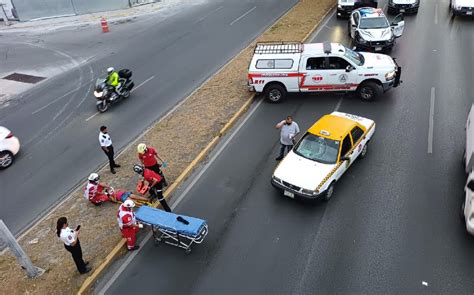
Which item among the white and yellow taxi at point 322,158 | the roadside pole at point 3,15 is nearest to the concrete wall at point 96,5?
the roadside pole at point 3,15

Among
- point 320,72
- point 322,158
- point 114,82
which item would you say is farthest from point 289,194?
point 114,82

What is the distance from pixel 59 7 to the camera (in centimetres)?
3397

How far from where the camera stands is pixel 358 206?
1023 centimetres

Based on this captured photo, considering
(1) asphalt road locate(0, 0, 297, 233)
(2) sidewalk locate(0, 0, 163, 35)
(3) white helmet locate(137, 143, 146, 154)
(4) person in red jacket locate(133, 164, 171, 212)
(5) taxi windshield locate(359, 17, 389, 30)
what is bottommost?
(2) sidewalk locate(0, 0, 163, 35)

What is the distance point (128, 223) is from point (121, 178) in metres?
3.46

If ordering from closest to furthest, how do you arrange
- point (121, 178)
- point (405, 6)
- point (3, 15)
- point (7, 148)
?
1. point (121, 178)
2. point (7, 148)
3. point (405, 6)
4. point (3, 15)

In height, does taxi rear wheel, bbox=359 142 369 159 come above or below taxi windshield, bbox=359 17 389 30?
below

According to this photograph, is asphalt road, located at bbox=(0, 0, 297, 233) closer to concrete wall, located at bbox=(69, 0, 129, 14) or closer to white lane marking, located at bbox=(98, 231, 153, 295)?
white lane marking, located at bbox=(98, 231, 153, 295)

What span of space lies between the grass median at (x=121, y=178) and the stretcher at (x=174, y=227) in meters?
1.04

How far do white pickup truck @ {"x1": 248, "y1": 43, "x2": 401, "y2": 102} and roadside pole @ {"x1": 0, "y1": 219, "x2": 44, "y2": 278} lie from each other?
9.98 m

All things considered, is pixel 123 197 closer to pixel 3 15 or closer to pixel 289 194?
pixel 289 194

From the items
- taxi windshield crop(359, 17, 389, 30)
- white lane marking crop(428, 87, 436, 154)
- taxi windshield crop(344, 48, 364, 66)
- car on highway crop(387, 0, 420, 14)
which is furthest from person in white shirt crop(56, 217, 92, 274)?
car on highway crop(387, 0, 420, 14)

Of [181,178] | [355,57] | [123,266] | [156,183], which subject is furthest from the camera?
[355,57]

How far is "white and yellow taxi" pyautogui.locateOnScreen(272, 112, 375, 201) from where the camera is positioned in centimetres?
1018
